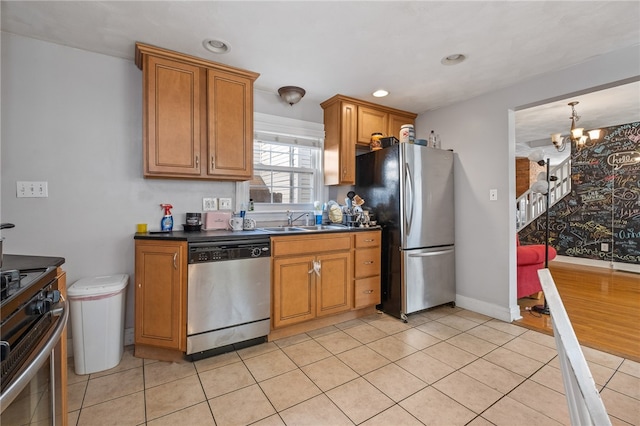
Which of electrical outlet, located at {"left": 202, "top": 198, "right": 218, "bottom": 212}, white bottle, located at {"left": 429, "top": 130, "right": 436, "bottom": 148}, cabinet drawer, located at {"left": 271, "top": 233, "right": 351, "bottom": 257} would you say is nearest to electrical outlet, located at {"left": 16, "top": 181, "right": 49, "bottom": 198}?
electrical outlet, located at {"left": 202, "top": 198, "right": 218, "bottom": 212}

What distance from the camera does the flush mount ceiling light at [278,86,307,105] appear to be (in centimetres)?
285

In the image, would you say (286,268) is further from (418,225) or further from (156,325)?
(418,225)

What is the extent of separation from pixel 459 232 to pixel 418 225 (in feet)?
2.17

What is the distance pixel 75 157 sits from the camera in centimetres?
217

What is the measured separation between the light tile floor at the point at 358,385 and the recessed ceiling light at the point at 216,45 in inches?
92.3

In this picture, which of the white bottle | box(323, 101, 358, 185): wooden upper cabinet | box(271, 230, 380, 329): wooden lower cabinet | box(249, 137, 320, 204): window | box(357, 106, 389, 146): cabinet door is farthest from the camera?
the white bottle

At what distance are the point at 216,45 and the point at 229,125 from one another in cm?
60

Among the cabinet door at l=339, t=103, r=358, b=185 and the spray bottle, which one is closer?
the spray bottle

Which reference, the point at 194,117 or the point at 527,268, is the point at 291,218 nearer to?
the point at 194,117

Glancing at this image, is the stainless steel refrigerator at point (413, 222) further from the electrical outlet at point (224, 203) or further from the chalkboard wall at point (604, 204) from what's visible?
the chalkboard wall at point (604, 204)

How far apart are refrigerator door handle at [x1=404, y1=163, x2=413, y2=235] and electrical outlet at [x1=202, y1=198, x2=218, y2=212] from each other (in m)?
1.86

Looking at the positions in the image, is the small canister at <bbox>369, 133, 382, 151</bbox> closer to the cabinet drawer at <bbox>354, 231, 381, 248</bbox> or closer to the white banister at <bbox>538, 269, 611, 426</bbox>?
the cabinet drawer at <bbox>354, 231, 381, 248</bbox>

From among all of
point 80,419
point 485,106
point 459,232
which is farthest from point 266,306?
point 485,106

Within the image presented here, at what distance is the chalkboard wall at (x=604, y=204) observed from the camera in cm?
473
